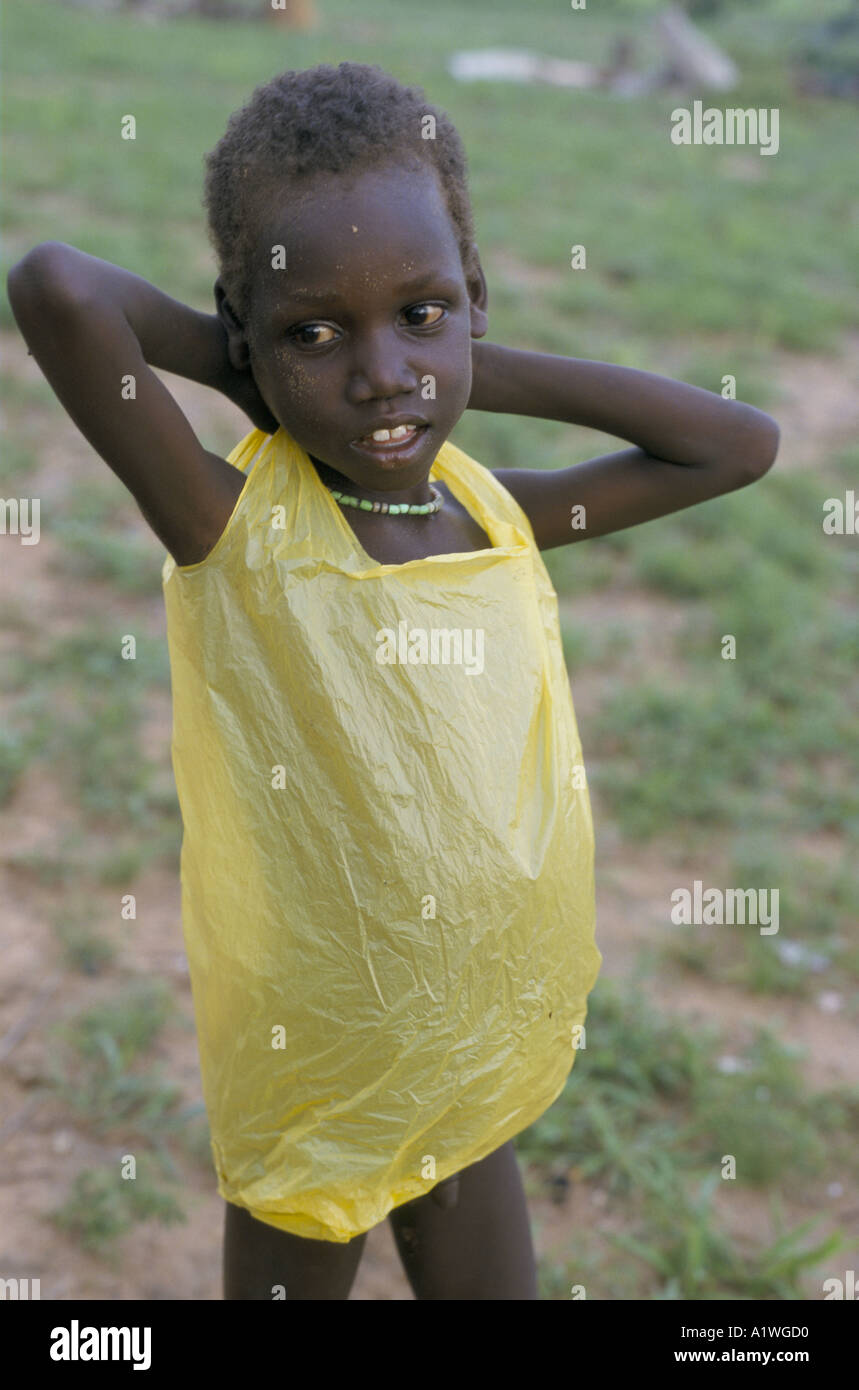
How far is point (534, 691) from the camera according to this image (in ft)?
5.68

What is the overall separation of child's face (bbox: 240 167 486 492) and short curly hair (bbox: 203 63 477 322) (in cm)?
3

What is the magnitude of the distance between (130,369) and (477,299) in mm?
488

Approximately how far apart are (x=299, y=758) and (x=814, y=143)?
11153 mm

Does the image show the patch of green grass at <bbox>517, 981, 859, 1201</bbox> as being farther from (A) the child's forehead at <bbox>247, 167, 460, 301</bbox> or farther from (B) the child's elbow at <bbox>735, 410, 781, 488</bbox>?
(A) the child's forehead at <bbox>247, 167, 460, 301</bbox>

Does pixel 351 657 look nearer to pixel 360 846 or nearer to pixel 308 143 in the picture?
pixel 360 846

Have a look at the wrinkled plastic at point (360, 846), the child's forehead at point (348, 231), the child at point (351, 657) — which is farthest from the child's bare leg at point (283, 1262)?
the child's forehead at point (348, 231)

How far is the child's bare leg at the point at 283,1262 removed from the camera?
1.89 m

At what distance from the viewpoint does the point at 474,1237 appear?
6.81 ft

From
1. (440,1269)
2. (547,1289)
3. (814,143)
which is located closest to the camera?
(440,1269)

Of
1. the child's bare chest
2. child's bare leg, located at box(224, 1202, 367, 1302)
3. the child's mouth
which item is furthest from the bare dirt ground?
the child's mouth

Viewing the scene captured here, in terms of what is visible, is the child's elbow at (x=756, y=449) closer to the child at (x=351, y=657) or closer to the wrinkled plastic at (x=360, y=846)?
the child at (x=351, y=657)

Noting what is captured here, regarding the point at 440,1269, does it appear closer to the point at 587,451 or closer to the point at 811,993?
the point at 811,993

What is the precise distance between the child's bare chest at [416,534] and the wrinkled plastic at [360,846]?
30 millimetres
